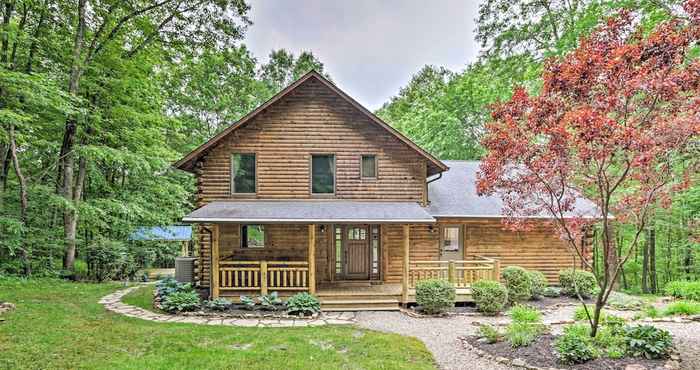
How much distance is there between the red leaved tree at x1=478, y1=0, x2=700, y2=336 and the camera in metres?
5.05

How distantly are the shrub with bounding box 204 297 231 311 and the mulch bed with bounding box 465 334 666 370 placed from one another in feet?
19.7

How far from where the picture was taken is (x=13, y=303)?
28.8ft

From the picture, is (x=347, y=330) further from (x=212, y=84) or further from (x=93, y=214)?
(x=212, y=84)

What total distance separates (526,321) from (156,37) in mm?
16696

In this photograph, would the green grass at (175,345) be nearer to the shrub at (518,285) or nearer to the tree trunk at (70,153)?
the shrub at (518,285)

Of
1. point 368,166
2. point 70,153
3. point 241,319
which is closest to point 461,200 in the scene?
point 368,166

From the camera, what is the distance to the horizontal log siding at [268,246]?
438 inches

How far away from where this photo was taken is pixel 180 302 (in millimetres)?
8945

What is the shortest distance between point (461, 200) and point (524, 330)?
6.25m

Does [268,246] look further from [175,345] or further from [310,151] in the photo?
[175,345]

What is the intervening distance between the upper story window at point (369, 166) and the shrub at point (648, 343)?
7.39 m

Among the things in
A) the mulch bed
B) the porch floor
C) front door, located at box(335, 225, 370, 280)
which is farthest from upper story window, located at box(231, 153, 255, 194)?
the mulch bed

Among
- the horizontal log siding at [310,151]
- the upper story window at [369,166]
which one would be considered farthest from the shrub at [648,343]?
the upper story window at [369,166]

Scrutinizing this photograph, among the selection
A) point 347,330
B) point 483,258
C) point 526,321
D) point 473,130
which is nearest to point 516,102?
point 526,321
